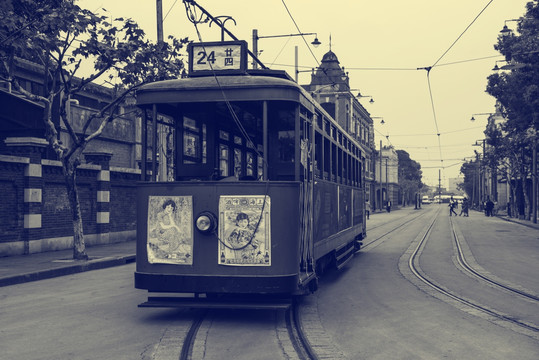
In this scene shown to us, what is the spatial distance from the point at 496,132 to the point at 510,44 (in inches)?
868

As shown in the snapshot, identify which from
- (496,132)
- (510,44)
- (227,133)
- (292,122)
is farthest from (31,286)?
(496,132)

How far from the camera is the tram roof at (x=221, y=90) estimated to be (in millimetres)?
7660

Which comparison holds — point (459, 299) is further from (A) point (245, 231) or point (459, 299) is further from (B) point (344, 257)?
(B) point (344, 257)

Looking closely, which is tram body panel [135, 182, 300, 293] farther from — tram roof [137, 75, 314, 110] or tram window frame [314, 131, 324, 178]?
tram window frame [314, 131, 324, 178]

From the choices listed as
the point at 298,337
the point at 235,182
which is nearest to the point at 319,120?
the point at 235,182

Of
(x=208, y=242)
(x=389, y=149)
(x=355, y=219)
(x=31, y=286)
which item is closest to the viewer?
(x=208, y=242)

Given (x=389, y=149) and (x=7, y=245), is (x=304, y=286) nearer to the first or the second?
(x=7, y=245)

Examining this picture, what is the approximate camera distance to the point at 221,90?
7.78 m

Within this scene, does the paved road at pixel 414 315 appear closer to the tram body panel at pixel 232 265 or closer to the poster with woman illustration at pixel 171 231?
the tram body panel at pixel 232 265

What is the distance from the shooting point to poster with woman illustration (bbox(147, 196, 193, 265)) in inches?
297

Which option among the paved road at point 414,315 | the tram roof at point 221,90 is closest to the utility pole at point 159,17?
the paved road at point 414,315

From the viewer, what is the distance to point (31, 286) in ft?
39.1

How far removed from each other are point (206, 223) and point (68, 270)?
7.77 m

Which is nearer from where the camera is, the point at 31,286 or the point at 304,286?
the point at 304,286
